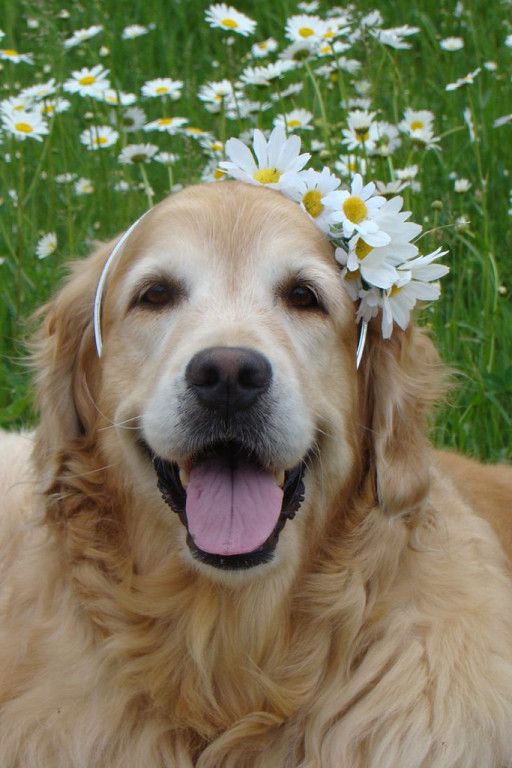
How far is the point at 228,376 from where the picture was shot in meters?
2.69

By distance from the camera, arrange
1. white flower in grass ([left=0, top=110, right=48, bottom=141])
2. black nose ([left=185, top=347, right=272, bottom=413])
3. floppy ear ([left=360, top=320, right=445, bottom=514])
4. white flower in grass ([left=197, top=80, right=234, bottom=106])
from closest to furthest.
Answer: black nose ([left=185, top=347, right=272, bottom=413]) → floppy ear ([left=360, top=320, right=445, bottom=514]) → white flower in grass ([left=0, top=110, right=48, bottom=141]) → white flower in grass ([left=197, top=80, right=234, bottom=106])

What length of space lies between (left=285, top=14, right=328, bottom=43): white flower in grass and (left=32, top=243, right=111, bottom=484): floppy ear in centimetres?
Answer: 216

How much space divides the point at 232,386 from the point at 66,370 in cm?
89

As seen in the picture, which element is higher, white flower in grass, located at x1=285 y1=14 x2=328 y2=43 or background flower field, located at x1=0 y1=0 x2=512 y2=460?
white flower in grass, located at x1=285 y1=14 x2=328 y2=43

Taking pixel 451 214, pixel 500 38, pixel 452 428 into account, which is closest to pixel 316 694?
pixel 452 428

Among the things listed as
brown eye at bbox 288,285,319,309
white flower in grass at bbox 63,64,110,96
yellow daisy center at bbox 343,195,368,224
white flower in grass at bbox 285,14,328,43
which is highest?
white flower in grass at bbox 285,14,328,43

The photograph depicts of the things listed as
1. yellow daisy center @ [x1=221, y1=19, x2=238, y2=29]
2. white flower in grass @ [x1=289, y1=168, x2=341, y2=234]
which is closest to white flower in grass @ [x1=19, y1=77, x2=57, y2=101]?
yellow daisy center @ [x1=221, y1=19, x2=238, y2=29]

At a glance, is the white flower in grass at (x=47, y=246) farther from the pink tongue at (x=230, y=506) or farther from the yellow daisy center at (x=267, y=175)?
the pink tongue at (x=230, y=506)

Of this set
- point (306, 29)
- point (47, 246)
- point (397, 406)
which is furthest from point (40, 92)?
point (397, 406)

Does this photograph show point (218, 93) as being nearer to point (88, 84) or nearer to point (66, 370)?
point (88, 84)

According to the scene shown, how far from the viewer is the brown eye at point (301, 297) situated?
314 centimetres

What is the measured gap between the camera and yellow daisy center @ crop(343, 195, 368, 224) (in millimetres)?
3223

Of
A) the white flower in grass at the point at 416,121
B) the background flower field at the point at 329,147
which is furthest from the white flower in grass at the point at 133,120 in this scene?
the white flower in grass at the point at 416,121

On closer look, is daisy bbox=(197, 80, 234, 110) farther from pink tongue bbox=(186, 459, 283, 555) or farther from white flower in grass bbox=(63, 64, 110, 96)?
pink tongue bbox=(186, 459, 283, 555)
